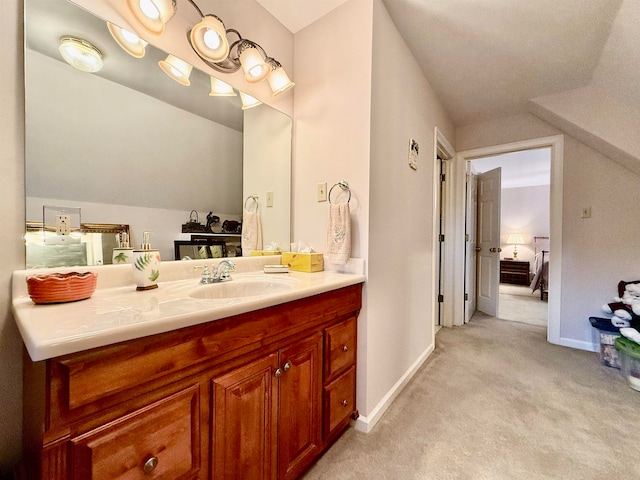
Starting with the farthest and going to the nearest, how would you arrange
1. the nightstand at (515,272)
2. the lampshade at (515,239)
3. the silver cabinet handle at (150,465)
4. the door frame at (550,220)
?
1. the lampshade at (515,239)
2. the nightstand at (515,272)
3. the door frame at (550,220)
4. the silver cabinet handle at (150,465)

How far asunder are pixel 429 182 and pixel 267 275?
1.76 metres

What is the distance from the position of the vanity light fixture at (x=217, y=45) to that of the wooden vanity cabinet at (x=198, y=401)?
126 centimetres

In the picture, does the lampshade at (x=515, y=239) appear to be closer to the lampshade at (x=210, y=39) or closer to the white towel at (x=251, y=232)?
the white towel at (x=251, y=232)

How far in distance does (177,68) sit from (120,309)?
3.77 feet

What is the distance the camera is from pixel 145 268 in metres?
0.99

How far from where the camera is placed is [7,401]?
82 centimetres

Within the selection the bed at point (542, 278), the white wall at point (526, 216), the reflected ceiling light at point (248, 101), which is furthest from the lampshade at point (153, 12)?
the white wall at point (526, 216)

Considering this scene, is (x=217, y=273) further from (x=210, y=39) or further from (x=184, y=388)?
(x=210, y=39)

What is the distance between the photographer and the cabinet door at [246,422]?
0.78 m

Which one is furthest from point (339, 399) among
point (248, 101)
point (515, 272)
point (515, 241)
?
point (515, 241)

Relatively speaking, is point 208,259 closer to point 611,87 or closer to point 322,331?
point 322,331

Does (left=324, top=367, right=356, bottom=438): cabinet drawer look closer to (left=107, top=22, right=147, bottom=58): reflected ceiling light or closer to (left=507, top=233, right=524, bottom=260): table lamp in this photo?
(left=107, top=22, right=147, bottom=58): reflected ceiling light

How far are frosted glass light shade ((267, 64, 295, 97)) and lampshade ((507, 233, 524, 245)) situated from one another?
683 cm

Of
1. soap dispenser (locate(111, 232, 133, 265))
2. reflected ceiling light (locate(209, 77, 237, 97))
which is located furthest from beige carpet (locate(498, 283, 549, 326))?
soap dispenser (locate(111, 232, 133, 265))
